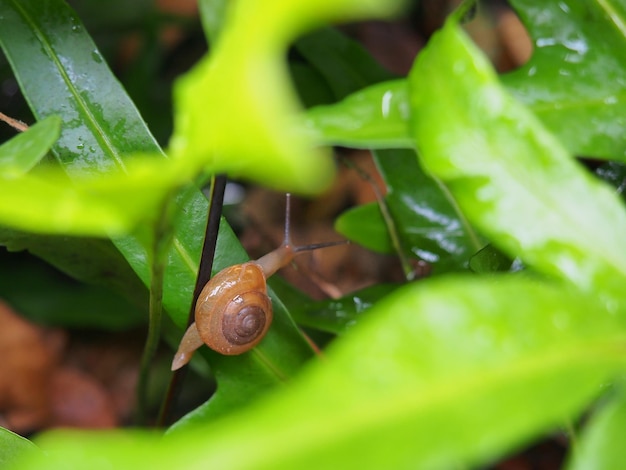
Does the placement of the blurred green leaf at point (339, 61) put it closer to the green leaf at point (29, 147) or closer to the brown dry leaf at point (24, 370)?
the green leaf at point (29, 147)

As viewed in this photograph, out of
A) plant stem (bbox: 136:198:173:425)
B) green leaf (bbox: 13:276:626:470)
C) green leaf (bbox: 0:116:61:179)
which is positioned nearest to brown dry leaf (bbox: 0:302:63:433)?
plant stem (bbox: 136:198:173:425)

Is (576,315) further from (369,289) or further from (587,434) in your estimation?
(369,289)

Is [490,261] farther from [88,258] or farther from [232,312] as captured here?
[88,258]

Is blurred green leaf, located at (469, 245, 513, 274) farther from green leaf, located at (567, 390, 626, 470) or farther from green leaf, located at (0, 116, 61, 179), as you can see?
green leaf, located at (0, 116, 61, 179)

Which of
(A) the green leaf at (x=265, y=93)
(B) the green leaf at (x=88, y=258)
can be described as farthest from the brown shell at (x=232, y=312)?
(A) the green leaf at (x=265, y=93)

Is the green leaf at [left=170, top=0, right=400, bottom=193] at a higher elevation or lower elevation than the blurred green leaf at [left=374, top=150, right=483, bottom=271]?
higher

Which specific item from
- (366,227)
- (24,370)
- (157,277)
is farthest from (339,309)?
(24,370)
